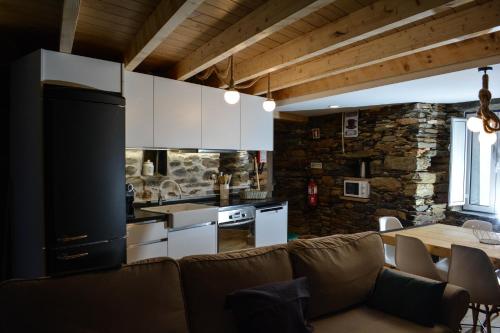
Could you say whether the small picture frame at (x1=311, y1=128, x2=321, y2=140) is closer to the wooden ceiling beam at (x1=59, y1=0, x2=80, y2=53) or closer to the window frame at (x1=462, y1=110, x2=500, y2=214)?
Result: the window frame at (x1=462, y1=110, x2=500, y2=214)

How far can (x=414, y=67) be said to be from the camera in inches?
122

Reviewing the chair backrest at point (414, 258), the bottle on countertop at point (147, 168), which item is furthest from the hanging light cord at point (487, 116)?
the bottle on countertop at point (147, 168)

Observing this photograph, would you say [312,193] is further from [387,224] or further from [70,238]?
[70,238]

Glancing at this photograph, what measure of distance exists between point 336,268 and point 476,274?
1110 millimetres

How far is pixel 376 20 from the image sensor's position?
2.24 m

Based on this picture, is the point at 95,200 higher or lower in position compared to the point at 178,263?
higher

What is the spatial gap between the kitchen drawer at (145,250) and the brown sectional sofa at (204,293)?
1.35 meters

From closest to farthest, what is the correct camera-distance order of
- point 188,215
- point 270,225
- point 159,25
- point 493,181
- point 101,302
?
point 101,302 → point 159,25 → point 188,215 → point 270,225 → point 493,181

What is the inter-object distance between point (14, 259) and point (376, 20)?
3.29 meters

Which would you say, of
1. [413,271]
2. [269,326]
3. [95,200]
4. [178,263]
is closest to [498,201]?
[413,271]

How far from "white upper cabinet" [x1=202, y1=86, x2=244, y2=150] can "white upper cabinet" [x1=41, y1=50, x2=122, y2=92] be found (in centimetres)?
111

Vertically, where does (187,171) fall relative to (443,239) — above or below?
above

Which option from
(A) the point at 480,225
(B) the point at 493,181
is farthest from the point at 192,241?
(B) the point at 493,181

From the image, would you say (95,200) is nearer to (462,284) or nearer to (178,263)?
(178,263)
